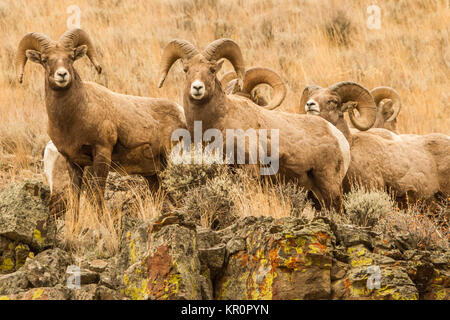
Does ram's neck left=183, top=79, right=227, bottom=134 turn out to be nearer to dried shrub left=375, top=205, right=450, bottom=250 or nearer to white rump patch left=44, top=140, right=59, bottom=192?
white rump patch left=44, top=140, right=59, bottom=192

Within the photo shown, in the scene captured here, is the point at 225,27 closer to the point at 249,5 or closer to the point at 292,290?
the point at 249,5

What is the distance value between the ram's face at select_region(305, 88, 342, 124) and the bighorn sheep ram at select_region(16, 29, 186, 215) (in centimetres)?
240

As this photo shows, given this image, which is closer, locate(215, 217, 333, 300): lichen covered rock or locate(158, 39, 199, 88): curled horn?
locate(215, 217, 333, 300): lichen covered rock

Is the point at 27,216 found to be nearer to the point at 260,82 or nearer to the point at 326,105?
the point at 260,82

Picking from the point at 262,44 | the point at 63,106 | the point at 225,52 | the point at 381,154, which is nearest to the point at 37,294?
the point at 63,106

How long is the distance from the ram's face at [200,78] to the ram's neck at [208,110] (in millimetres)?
76

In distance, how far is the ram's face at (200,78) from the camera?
873cm

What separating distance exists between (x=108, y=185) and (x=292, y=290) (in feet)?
18.6

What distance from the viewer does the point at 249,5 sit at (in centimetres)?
2205

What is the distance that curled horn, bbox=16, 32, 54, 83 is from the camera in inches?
342

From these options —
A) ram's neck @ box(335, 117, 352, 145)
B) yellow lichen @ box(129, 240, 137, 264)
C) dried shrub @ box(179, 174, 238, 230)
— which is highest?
ram's neck @ box(335, 117, 352, 145)

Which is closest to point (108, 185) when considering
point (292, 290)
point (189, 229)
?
point (189, 229)

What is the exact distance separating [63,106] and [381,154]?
4.81m

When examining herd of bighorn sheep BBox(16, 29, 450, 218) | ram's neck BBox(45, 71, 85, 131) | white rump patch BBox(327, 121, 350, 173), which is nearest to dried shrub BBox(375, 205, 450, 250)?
herd of bighorn sheep BBox(16, 29, 450, 218)
